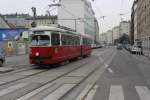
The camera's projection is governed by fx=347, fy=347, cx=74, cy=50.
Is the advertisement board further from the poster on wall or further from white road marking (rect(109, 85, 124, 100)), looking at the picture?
white road marking (rect(109, 85, 124, 100))

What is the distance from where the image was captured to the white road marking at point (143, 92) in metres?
11.4

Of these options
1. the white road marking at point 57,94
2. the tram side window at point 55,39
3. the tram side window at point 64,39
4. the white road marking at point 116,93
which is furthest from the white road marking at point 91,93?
the tram side window at point 64,39

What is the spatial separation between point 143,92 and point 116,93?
1.10 m

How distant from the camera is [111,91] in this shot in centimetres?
1270

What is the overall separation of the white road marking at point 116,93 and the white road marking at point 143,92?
65cm

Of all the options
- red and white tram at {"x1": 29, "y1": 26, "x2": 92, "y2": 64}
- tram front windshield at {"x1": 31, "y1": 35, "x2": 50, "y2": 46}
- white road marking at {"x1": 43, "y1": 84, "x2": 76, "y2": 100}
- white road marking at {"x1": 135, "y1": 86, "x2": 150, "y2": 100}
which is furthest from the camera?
tram front windshield at {"x1": 31, "y1": 35, "x2": 50, "y2": 46}

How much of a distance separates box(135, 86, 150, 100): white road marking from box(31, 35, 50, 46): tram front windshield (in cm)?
1155

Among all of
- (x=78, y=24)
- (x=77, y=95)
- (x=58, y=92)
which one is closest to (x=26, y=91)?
(x=58, y=92)

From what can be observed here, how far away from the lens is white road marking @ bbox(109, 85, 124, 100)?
11.2 meters

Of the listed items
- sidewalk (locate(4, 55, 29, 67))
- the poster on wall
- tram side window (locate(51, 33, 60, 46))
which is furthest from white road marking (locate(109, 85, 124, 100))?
the poster on wall

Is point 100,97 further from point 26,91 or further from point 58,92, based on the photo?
point 26,91

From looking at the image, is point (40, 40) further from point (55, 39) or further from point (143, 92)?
point (143, 92)

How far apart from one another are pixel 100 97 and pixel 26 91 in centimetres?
294

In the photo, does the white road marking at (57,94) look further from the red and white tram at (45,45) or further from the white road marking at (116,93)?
the red and white tram at (45,45)
